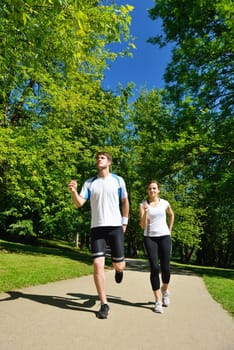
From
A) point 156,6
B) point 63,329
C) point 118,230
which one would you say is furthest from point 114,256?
point 156,6

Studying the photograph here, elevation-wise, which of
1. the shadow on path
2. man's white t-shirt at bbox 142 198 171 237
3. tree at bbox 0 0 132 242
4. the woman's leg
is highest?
tree at bbox 0 0 132 242

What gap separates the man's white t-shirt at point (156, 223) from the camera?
5.87m

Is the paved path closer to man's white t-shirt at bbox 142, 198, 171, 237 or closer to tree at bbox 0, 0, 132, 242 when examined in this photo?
man's white t-shirt at bbox 142, 198, 171, 237

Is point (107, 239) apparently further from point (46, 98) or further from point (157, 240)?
point (46, 98)

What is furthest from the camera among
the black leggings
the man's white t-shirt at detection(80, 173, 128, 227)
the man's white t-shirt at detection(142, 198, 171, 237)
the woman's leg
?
the man's white t-shirt at detection(142, 198, 171, 237)

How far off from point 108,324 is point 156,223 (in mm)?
1999

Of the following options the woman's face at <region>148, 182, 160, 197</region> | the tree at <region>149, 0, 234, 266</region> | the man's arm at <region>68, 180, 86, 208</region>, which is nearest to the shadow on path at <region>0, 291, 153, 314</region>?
the man's arm at <region>68, 180, 86, 208</region>

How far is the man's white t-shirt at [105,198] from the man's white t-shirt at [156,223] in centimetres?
83

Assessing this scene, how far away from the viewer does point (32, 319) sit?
4.45 meters

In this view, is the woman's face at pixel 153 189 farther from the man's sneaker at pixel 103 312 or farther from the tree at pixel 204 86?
the tree at pixel 204 86

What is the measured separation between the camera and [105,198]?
518 cm

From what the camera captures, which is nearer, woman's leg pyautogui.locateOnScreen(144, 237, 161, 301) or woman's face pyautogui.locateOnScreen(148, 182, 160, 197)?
woman's leg pyautogui.locateOnScreen(144, 237, 161, 301)

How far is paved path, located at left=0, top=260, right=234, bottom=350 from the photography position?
12.2 ft

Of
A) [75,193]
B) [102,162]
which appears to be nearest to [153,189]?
[102,162]
